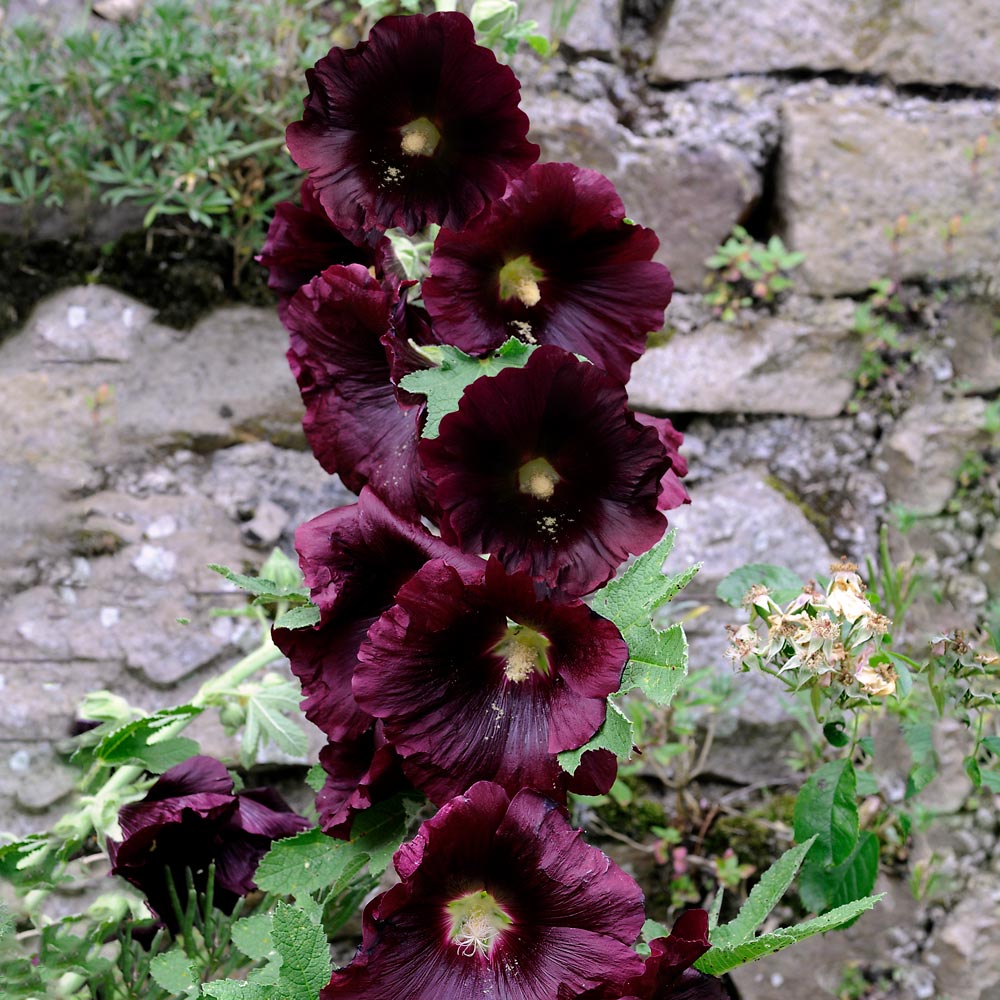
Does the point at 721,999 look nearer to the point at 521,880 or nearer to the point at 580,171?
the point at 521,880

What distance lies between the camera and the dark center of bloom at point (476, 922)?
0.60 meters

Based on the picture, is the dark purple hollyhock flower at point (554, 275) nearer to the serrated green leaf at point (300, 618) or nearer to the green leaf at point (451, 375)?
the green leaf at point (451, 375)

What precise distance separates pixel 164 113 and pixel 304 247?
0.61m

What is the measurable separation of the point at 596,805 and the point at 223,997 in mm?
748

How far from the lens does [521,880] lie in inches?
23.2

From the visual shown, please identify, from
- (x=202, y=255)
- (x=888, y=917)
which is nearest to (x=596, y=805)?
(x=888, y=917)

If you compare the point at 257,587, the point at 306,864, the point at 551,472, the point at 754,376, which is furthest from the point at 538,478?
the point at 754,376

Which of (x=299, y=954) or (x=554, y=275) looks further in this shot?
(x=554, y=275)

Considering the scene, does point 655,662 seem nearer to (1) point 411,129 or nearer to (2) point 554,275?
(2) point 554,275

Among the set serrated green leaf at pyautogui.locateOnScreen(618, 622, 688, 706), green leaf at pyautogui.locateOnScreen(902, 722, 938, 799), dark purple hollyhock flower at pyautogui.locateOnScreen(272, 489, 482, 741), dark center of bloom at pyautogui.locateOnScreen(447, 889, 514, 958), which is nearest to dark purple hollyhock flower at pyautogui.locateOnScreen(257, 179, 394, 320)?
dark purple hollyhock flower at pyautogui.locateOnScreen(272, 489, 482, 741)

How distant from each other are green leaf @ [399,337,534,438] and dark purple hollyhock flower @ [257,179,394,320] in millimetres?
149

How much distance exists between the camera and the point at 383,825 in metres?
0.71

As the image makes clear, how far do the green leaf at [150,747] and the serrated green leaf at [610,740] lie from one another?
0.38 metres

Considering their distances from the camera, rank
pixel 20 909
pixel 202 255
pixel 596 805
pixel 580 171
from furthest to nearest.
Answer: pixel 202 255 < pixel 596 805 < pixel 20 909 < pixel 580 171
